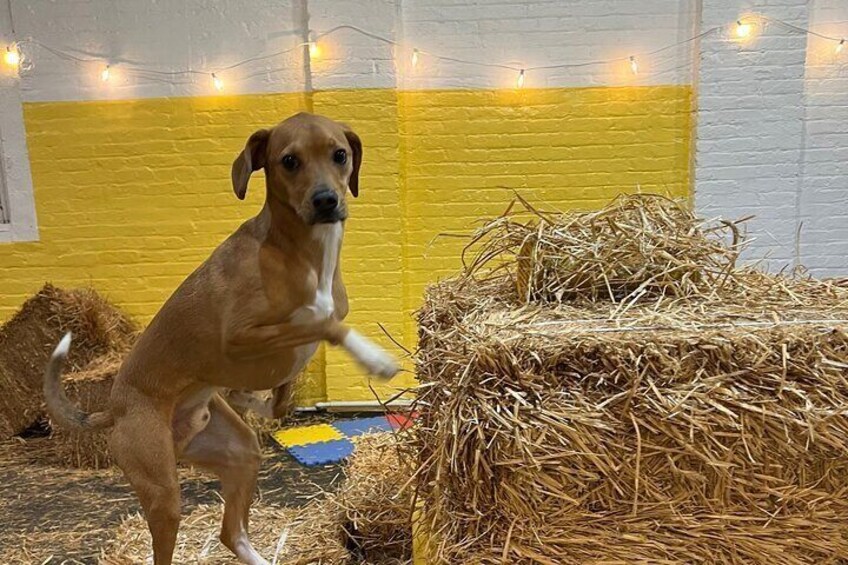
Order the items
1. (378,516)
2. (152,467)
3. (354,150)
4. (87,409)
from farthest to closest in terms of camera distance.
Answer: (87,409)
(378,516)
(354,150)
(152,467)

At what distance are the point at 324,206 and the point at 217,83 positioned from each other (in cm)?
327

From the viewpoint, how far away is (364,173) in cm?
477

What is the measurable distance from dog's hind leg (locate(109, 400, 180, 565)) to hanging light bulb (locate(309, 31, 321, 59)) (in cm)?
322

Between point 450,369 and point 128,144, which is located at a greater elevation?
point 128,144

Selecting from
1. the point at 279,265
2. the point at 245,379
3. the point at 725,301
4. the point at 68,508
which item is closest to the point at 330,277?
the point at 279,265

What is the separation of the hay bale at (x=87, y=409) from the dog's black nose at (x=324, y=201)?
110 inches

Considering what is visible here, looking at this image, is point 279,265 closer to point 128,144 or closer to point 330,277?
point 330,277

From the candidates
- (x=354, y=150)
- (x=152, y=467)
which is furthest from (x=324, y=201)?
(x=152, y=467)

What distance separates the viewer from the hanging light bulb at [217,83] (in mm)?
4754

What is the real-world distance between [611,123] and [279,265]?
3507 millimetres

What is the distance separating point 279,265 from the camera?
6.84 feet

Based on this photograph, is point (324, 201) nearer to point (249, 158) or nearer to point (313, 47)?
point (249, 158)

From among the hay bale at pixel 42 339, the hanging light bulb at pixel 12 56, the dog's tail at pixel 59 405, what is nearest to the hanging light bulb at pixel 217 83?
the hanging light bulb at pixel 12 56

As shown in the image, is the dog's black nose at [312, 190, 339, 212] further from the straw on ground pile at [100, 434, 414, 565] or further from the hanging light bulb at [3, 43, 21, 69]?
the hanging light bulb at [3, 43, 21, 69]
